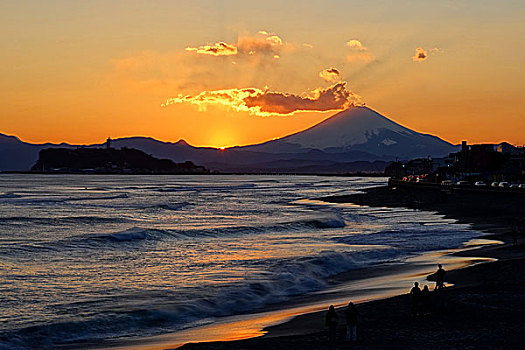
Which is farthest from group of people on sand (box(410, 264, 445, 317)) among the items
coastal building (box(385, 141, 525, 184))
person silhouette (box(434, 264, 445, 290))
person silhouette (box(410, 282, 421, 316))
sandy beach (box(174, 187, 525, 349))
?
coastal building (box(385, 141, 525, 184))

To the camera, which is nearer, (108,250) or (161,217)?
(108,250)

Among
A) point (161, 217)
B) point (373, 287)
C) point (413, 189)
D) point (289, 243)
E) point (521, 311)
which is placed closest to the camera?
point (521, 311)

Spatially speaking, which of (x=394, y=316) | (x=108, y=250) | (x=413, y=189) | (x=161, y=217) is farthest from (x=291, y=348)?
(x=413, y=189)

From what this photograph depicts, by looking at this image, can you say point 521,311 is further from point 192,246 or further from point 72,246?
point 72,246

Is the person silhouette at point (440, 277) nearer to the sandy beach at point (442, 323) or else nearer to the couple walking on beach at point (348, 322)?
the sandy beach at point (442, 323)

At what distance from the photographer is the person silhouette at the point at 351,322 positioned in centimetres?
1609

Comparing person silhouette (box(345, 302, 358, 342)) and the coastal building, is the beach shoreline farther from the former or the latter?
the coastal building

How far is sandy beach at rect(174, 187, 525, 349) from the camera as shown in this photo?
1595 centimetres

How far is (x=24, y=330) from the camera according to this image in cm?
1900

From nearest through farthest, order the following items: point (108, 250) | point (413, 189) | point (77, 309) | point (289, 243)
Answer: point (77, 309) → point (108, 250) → point (289, 243) → point (413, 189)

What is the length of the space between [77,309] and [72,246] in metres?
19.4

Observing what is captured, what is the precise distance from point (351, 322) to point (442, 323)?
3283 millimetres

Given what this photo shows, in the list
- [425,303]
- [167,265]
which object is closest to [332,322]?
[425,303]

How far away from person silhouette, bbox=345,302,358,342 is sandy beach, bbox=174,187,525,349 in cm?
20
